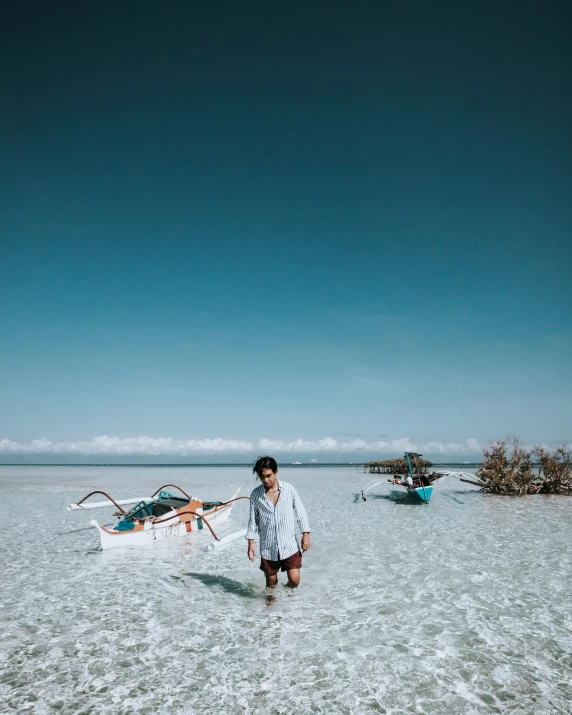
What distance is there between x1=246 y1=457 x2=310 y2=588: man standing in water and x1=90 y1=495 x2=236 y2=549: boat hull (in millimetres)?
6455

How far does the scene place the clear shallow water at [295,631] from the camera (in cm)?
470

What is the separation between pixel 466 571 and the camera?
31.8ft

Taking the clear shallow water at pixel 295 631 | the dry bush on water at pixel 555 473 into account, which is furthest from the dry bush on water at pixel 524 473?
the clear shallow water at pixel 295 631

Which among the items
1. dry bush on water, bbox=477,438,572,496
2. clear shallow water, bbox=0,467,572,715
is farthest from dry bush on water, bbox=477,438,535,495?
clear shallow water, bbox=0,467,572,715

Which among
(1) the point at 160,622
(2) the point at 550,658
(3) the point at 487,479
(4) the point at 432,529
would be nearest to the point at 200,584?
(1) the point at 160,622

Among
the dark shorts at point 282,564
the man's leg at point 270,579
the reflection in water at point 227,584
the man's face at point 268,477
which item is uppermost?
the man's face at point 268,477

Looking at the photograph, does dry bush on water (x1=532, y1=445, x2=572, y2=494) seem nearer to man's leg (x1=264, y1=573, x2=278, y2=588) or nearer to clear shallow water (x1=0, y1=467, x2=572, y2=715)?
clear shallow water (x1=0, y1=467, x2=572, y2=715)

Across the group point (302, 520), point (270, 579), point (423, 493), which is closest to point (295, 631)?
point (270, 579)

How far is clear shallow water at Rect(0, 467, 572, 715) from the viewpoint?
4695mm

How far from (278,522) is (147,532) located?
7.96 meters

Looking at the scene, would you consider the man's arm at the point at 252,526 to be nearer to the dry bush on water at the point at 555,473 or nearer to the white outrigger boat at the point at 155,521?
the white outrigger boat at the point at 155,521

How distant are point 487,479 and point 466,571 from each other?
21.0 metres

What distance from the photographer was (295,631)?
629 centimetres

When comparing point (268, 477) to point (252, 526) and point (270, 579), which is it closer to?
point (252, 526)
